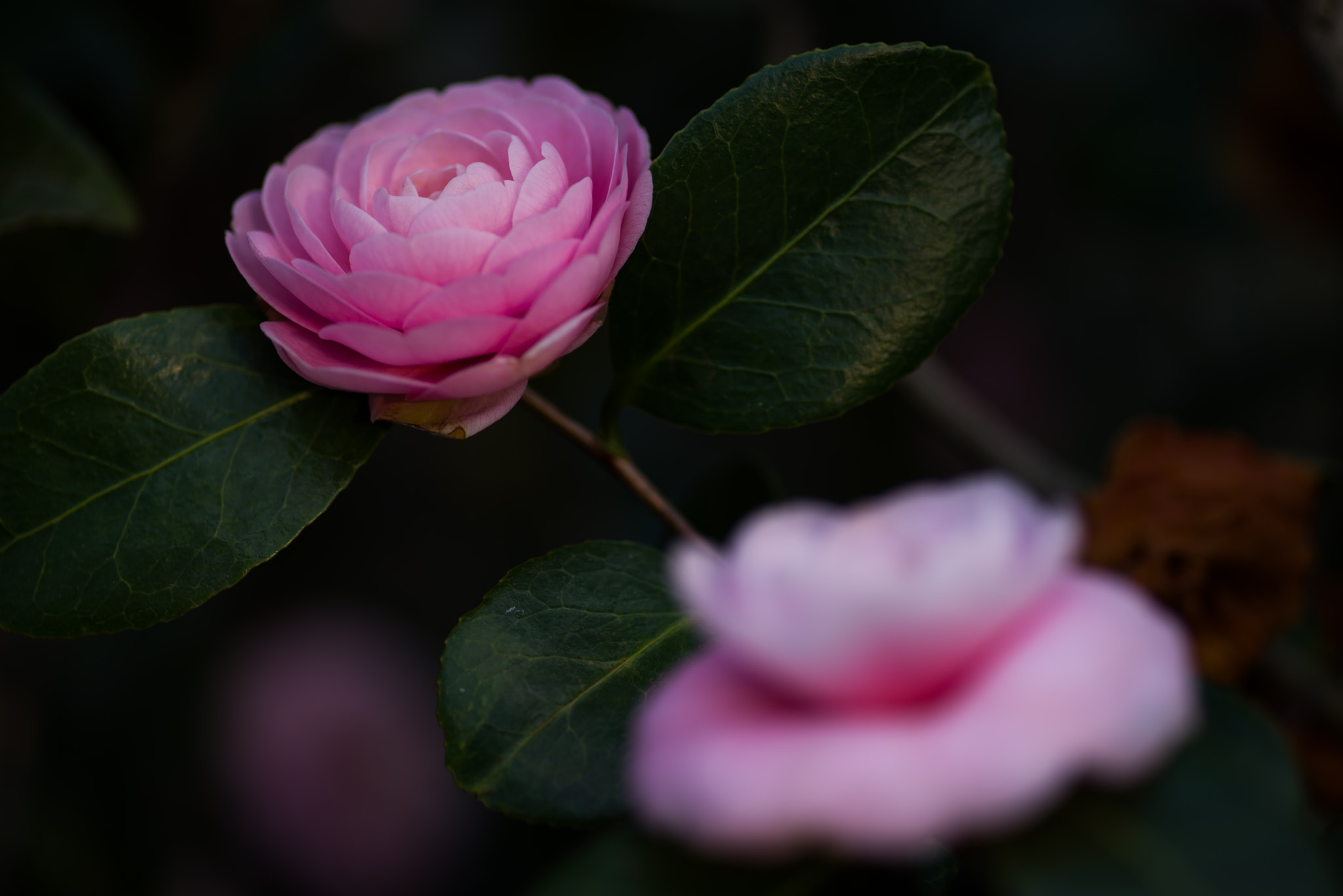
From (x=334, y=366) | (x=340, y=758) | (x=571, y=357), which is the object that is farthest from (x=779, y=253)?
(x=340, y=758)

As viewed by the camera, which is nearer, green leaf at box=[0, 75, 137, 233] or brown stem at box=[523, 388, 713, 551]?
brown stem at box=[523, 388, 713, 551]

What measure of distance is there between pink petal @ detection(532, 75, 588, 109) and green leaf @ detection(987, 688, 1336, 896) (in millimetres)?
443

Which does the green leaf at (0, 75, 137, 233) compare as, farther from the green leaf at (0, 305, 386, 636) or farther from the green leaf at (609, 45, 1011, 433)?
the green leaf at (609, 45, 1011, 433)

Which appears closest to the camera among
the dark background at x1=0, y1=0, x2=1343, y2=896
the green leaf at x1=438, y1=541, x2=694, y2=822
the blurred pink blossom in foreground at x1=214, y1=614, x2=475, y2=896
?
the green leaf at x1=438, y1=541, x2=694, y2=822

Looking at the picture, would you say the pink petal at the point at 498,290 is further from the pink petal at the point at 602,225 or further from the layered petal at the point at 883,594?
the layered petal at the point at 883,594

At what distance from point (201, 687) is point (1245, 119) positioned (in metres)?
1.70

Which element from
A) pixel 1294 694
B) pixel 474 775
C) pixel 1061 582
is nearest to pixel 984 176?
pixel 1061 582

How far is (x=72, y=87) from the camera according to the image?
1.15 metres

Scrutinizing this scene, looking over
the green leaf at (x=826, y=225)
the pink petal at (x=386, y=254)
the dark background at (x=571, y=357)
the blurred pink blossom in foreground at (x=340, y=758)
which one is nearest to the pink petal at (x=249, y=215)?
the pink petal at (x=386, y=254)

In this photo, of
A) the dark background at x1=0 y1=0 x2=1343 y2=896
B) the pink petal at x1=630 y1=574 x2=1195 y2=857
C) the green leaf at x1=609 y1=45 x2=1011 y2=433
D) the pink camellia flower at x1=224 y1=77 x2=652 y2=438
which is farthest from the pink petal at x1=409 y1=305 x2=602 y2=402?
the dark background at x1=0 y1=0 x2=1343 y2=896

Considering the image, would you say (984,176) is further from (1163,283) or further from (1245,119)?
(1163,283)

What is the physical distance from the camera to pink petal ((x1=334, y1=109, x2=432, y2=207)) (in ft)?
→ 1.87

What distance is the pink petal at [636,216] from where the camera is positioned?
524 mm

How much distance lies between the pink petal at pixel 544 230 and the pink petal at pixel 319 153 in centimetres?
16
